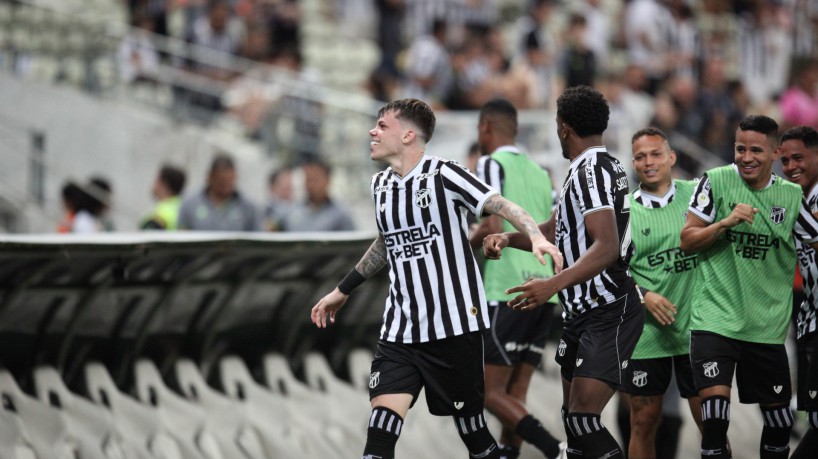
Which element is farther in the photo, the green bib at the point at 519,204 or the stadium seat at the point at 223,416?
the stadium seat at the point at 223,416

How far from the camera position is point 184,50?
18891 mm

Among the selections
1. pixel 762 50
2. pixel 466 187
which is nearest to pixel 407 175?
pixel 466 187

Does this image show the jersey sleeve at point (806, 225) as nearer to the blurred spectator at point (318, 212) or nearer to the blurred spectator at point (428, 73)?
the blurred spectator at point (318, 212)

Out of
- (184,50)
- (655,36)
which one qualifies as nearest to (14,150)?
(184,50)

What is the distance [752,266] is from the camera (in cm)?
840

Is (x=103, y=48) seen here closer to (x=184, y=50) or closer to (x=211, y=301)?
(x=184, y=50)

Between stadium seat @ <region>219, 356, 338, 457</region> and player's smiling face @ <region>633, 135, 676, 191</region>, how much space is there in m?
3.22

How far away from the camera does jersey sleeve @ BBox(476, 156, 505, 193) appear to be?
930cm

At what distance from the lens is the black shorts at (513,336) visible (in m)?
9.40

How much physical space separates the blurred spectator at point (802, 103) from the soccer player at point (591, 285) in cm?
1243

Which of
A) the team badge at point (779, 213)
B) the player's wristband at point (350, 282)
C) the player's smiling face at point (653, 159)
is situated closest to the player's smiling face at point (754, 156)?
the team badge at point (779, 213)

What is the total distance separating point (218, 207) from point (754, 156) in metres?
6.42

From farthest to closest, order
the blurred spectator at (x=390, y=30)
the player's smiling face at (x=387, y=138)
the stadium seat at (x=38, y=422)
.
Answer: the blurred spectator at (x=390, y=30) → the stadium seat at (x=38, y=422) → the player's smiling face at (x=387, y=138)

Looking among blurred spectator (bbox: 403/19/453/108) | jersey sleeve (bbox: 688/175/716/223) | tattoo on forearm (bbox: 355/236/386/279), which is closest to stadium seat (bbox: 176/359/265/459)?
tattoo on forearm (bbox: 355/236/386/279)
